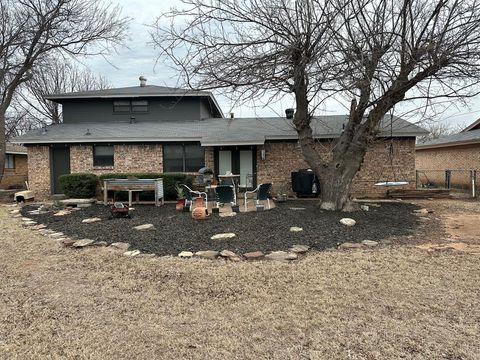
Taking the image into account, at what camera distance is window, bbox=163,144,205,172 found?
14016 mm

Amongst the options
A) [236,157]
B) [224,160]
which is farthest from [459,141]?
[224,160]

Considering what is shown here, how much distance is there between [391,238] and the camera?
6496mm

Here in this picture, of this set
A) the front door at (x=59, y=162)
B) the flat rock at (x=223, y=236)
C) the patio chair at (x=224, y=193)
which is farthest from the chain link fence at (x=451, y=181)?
the front door at (x=59, y=162)

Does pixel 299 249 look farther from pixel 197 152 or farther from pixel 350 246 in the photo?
pixel 197 152

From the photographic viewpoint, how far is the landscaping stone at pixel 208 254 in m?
5.48

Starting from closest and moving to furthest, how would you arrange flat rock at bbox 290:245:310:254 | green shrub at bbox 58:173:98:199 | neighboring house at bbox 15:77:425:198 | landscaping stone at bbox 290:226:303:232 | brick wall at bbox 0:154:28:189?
flat rock at bbox 290:245:310:254 < landscaping stone at bbox 290:226:303:232 < green shrub at bbox 58:173:98:199 < neighboring house at bbox 15:77:425:198 < brick wall at bbox 0:154:28:189

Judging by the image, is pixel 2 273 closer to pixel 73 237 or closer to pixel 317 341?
pixel 73 237

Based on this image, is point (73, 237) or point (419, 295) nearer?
point (419, 295)

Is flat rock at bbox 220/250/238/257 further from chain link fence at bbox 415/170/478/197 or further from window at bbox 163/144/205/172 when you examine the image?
chain link fence at bbox 415/170/478/197

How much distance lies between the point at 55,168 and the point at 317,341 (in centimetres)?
1409

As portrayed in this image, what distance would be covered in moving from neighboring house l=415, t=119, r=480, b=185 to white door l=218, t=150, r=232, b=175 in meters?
9.60

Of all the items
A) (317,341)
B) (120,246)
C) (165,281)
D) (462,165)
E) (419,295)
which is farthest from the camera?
(462,165)

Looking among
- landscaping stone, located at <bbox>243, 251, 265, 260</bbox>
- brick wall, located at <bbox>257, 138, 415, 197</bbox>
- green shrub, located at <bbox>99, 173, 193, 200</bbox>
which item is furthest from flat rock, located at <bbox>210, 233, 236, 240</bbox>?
brick wall, located at <bbox>257, 138, 415, 197</bbox>

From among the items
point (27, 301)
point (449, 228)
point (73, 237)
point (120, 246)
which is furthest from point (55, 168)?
point (449, 228)
